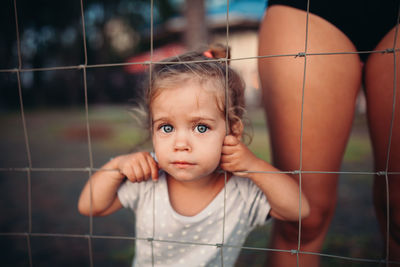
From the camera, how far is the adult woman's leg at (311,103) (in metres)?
0.98

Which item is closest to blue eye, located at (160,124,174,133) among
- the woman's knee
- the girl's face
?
the girl's face

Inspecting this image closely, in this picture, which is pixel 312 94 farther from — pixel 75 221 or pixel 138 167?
pixel 75 221

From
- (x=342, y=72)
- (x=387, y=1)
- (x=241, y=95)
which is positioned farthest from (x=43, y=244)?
(x=387, y=1)

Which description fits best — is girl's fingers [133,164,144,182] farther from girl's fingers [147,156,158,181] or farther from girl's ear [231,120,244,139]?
girl's ear [231,120,244,139]

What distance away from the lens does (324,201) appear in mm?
1056

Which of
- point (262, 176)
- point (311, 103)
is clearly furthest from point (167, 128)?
point (311, 103)

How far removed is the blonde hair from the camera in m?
0.91

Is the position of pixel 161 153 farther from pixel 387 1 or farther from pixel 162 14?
pixel 162 14

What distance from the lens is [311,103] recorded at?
1.00 metres

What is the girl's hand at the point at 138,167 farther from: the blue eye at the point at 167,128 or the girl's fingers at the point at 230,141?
the girl's fingers at the point at 230,141

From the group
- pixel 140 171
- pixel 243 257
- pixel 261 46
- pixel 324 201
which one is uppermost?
pixel 261 46

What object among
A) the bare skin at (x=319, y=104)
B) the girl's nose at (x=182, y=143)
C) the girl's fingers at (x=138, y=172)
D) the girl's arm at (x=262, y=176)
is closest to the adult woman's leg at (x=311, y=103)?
the bare skin at (x=319, y=104)

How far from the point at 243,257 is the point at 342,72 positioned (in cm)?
114

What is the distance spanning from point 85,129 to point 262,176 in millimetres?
5042
